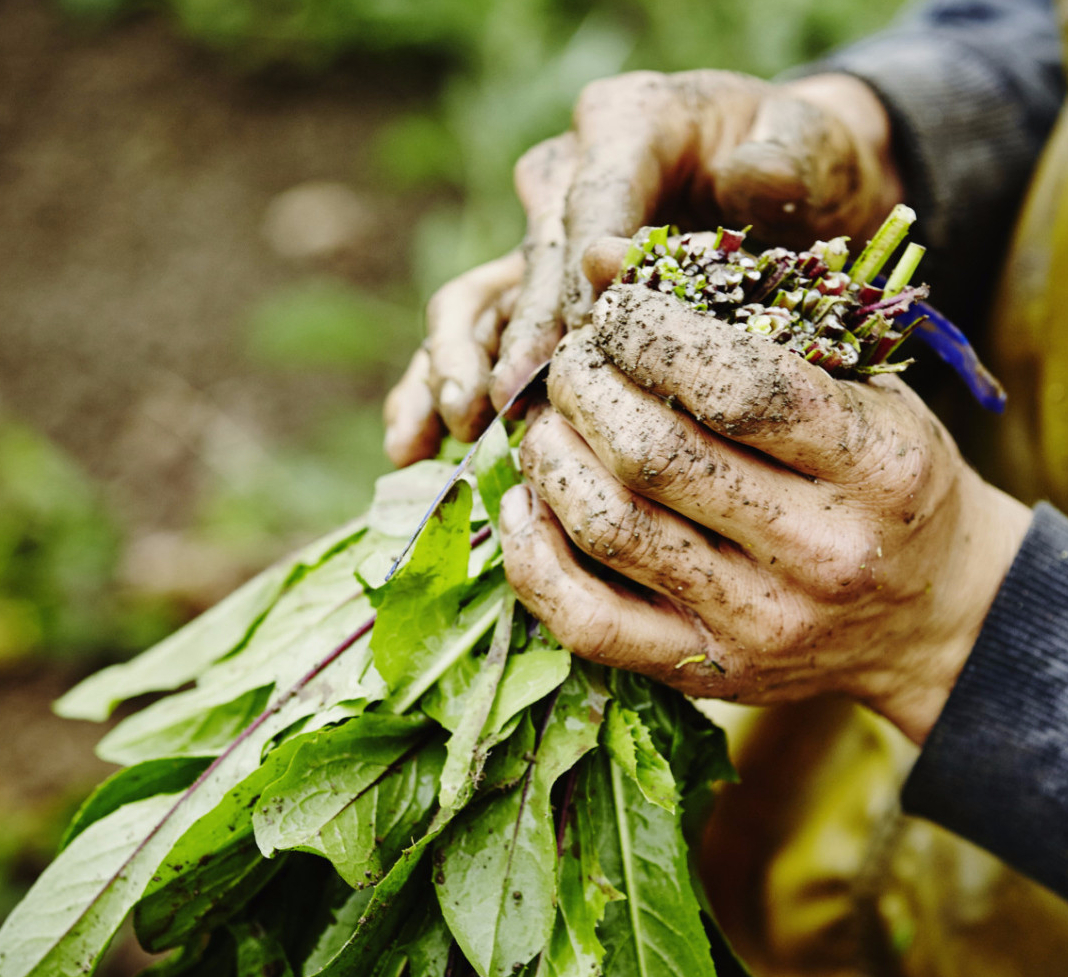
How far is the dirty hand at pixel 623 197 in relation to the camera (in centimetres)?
123

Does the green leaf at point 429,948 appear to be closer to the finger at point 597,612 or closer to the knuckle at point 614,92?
the finger at point 597,612

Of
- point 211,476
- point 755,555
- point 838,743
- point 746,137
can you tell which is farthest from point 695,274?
point 211,476

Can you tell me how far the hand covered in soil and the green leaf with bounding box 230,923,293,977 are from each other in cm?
67

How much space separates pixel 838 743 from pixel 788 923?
37 cm

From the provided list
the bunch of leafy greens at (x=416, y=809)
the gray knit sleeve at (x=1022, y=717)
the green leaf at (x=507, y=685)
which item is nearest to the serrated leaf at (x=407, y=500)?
the bunch of leafy greens at (x=416, y=809)

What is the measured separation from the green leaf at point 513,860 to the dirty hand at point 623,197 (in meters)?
0.49

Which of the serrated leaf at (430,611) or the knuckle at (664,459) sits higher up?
the knuckle at (664,459)

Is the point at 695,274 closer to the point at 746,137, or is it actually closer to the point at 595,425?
the point at 595,425

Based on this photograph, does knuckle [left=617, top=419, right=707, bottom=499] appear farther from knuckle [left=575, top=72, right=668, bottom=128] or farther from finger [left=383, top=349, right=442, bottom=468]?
knuckle [left=575, top=72, right=668, bottom=128]

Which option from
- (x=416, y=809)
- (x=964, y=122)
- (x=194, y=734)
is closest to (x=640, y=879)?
(x=416, y=809)

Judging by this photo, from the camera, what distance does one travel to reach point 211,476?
349cm

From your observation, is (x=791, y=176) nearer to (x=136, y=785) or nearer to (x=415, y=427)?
(x=415, y=427)

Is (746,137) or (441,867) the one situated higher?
(746,137)

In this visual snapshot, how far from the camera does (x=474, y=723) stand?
1071 millimetres
